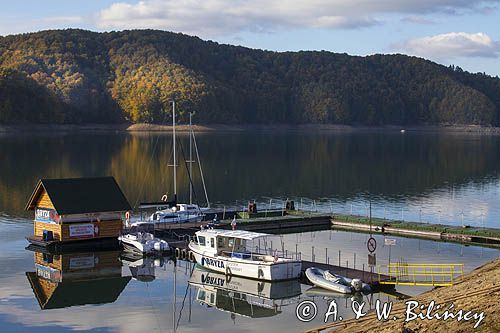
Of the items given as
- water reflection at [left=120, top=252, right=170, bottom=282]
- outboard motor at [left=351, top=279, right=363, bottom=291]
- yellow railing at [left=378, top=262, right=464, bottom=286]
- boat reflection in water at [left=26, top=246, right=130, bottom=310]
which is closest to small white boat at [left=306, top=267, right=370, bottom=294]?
outboard motor at [left=351, top=279, right=363, bottom=291]

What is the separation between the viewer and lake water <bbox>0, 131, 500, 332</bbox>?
35438 mm

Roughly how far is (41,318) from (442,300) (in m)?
16.4

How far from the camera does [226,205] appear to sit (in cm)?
7606

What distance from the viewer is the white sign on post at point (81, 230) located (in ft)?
163

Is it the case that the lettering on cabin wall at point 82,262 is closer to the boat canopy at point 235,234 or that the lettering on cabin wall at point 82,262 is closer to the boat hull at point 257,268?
the boat canopy at point 235,234

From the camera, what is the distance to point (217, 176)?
341 feet

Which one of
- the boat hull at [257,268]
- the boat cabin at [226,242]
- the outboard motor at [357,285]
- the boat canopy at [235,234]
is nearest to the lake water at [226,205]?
the boat hull at [257,268]

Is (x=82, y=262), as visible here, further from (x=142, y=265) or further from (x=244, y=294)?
(x=244, y=294)

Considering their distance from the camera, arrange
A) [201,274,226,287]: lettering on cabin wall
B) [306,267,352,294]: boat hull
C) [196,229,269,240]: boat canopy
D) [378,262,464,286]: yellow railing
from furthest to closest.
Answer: [196,229,269,240]: boat canopy < [201,274,226,287]: lettering on cabin wall < [378,262,464,286]: yellow railing < [306,267,352,294]: boat hull

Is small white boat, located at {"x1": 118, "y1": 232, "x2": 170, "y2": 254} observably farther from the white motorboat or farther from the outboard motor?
the outboard motor

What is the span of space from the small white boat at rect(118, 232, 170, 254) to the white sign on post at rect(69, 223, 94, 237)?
183cm

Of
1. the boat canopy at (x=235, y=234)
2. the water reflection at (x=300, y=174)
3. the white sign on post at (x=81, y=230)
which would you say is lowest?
the water reflection at (x=300, y=174)

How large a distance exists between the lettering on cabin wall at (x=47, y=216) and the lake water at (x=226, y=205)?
2351mm

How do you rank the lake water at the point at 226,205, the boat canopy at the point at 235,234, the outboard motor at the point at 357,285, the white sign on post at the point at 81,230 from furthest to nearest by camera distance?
the white sign on post at the point at 81,230, the boat canopy at the point at 235,234, the outboard motor at the point at 357,285, the lake water at the point at 226,205
